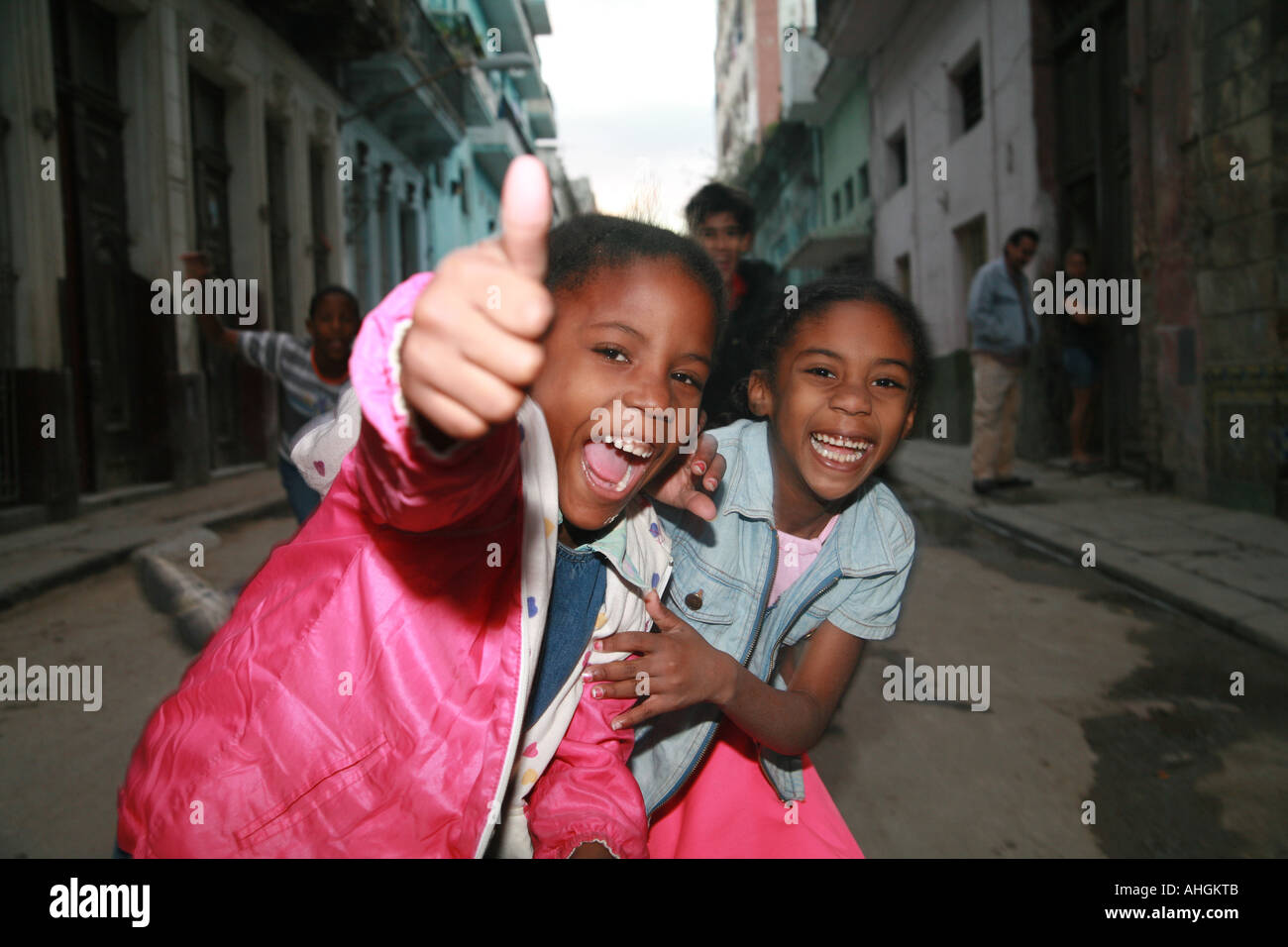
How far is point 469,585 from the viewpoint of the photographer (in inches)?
43.9

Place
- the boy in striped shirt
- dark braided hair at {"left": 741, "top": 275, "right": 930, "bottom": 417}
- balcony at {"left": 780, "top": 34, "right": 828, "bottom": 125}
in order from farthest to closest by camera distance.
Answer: balcony at {"left": 780, "top": 34, "right": 828, "bottom": 125}
the boy in striped shirt
dark braided hair at {"left": 741, "top": 275, "right": 930, "bottom": 417}

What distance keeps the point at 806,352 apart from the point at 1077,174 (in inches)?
372

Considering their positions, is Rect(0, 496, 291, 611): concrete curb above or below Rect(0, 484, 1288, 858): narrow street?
above

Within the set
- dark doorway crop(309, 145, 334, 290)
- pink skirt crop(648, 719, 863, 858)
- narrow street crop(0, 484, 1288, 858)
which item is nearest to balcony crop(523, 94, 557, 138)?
dark doorway crop(309, 145, 334, 290)

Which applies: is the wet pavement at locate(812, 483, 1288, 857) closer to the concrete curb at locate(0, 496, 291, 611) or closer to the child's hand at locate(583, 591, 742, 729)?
the child's hand at locate(583, 591, 742, 729)

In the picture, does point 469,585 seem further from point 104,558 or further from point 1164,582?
point 104,558

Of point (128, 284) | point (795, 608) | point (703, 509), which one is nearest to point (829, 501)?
point (795, 608)

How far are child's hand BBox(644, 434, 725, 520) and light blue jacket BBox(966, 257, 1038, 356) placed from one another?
693 cm

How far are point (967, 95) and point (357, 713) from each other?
15042 millimetres

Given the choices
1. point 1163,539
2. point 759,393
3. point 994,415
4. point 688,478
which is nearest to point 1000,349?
point 994,415

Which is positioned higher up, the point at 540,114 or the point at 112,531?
the point at 540,114

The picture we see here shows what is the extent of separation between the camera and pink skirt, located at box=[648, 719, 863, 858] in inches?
60.4

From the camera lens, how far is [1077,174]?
31.7ft
